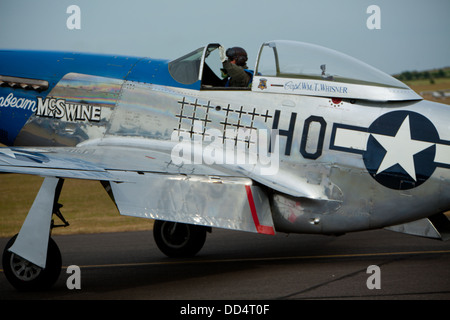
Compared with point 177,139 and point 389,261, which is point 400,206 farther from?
point 177,139

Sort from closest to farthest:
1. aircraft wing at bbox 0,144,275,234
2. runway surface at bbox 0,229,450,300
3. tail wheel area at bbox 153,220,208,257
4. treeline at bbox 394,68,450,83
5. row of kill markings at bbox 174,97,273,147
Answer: runway surface at bbox 0,229,450,300
aircraft wing at bbox 0,144,275,234
row of kill markings at bbox 174,97,273,147
tail wheel area at bbox 153,220,208,257
treeline at bbox 394,68,450,83

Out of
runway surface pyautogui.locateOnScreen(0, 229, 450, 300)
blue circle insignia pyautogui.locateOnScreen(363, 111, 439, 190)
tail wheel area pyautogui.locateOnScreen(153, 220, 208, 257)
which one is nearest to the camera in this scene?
runway surface pyautogui.locateOnScreen(0, 229, 450, 300)

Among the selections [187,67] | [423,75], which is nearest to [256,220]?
[187,67]

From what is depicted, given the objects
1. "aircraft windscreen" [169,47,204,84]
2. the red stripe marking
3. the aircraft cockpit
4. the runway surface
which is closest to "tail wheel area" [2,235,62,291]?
the runway surface

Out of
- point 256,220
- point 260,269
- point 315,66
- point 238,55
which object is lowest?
point 260,269

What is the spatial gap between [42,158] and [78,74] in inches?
74.9

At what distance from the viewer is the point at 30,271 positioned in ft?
25.1

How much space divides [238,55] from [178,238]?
311 cm

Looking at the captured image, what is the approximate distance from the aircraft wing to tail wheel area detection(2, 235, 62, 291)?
3.21 feet

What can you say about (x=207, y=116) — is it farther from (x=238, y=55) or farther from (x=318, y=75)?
(x=318, y=75)

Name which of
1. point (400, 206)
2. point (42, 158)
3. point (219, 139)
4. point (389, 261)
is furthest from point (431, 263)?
point (42, 158)

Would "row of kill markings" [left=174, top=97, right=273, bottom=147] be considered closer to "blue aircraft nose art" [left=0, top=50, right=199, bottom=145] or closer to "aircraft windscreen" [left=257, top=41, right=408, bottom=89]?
"aircraft windscreen" [left=257, top=41, right=408, bottom=89]

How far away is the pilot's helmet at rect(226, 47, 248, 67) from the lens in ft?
29.2

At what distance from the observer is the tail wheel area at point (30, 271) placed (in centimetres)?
762
